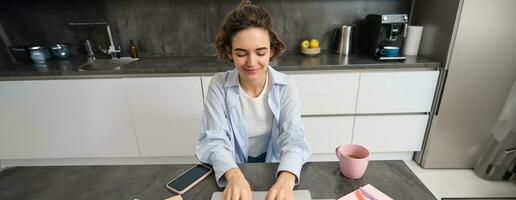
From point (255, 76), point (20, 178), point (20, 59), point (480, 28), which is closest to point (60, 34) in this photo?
point (20, 59)

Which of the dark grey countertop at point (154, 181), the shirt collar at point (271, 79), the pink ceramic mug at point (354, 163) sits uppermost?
the shirt collar at point (271, 79)

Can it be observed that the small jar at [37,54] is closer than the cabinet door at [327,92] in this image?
No

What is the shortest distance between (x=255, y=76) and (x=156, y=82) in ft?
3.42

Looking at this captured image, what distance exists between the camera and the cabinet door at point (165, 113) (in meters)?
1.69

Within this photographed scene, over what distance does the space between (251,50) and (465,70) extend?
149 cm

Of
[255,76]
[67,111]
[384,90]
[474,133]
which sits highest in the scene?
[255,76]

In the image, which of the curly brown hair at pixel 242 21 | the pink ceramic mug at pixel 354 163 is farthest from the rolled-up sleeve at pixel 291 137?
the curly brown hair at pixel 242 21

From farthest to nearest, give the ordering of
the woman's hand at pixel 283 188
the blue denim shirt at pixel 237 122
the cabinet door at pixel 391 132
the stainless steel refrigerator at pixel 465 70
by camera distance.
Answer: the cabinet door at pixel 391 132 → the stainless steel refrigerator at pixel 465 70 → the blue denim shirt at pixel 237 122 → the woman's hand at pixel 283 188

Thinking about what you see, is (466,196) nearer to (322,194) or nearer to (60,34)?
(322,194)

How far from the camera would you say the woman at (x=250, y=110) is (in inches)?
28.7

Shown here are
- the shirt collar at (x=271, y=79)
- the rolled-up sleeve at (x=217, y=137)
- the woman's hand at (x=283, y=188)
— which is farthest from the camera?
the shirt collar at (x=271, y=79)

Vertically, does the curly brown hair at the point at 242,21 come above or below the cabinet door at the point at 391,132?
above

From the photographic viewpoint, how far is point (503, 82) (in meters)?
1.60

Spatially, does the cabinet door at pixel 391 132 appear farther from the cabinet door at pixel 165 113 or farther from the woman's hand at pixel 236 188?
the woman's hand at pixel 236 188
